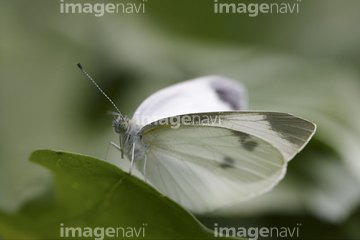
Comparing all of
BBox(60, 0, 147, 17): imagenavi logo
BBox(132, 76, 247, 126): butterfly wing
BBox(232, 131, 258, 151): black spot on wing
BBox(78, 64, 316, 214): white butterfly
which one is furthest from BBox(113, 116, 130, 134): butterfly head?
BBox(60, 0, 147, 17): imagenavi logo

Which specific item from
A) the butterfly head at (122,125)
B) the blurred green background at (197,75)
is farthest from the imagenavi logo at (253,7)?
the butterfly head at (122,125)

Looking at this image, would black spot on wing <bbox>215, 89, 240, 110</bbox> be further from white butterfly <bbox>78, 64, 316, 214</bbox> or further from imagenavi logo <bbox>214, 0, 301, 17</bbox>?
imagenavi logo <bbox>214, 0, 301, 17</bbox>

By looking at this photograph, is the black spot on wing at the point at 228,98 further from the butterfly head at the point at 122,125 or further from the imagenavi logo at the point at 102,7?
the imagenavi logo at the point at 102,7

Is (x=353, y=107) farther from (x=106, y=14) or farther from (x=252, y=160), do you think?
(x=106, y=14)

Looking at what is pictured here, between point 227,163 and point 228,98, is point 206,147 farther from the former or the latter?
point 228,98

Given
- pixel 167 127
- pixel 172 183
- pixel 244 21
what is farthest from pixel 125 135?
pixel 244 21

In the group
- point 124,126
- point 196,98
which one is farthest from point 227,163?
point 124,126
